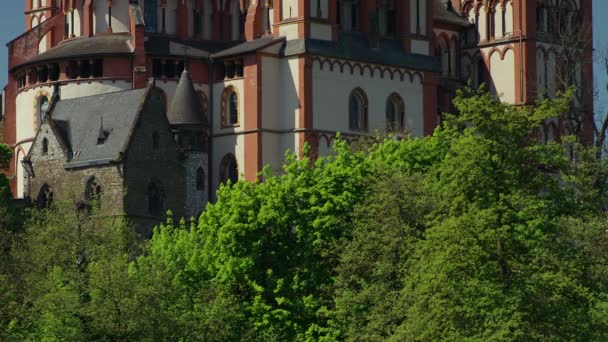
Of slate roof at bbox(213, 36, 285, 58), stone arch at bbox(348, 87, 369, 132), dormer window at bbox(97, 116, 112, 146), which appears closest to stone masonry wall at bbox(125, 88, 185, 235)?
dormer window at bbox(97, 116, 112, 146)

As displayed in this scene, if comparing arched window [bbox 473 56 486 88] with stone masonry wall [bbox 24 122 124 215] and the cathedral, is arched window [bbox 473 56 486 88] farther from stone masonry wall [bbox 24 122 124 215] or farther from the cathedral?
stone masonry wall [bbox 24 122 124 215]

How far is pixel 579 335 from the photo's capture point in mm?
63344

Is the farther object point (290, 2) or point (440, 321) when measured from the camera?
point (290, 2)

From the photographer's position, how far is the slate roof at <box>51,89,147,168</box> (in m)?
108

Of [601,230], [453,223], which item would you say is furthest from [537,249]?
[601,230]

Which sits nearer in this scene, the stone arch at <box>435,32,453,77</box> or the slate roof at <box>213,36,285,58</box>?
the slate roof at <box>213,36,285,58</box>

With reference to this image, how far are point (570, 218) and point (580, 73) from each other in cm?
5976

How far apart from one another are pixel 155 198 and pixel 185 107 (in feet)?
19.6

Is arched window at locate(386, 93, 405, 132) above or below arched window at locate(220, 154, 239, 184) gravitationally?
above

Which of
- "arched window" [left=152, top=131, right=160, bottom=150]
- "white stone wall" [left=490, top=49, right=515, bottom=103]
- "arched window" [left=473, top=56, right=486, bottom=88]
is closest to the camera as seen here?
"arched window" [left=152, top=131, right=160, bottom=150]

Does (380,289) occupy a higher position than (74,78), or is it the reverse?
(74,78)

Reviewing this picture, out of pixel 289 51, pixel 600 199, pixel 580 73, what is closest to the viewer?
pixel 600 199

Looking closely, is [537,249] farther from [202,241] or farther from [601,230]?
[202,241]

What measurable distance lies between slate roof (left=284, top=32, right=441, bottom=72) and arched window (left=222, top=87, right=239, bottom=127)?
3678 mm
